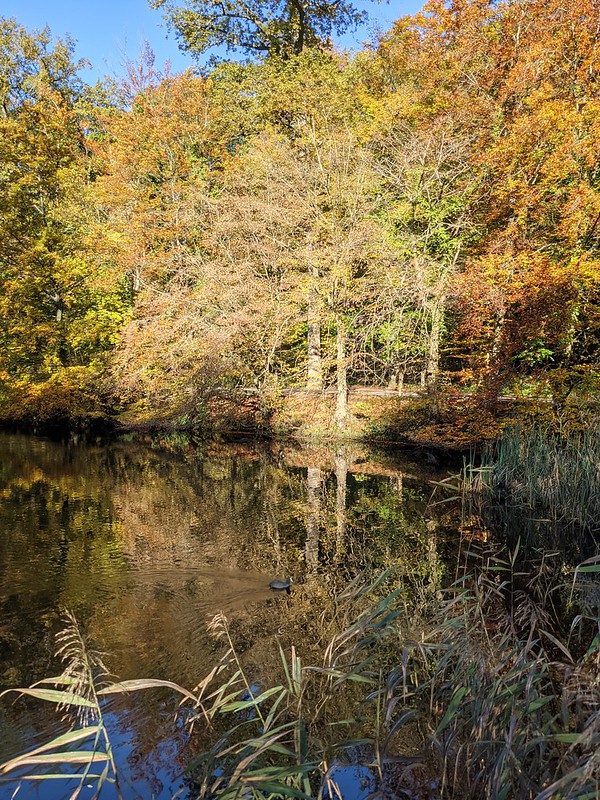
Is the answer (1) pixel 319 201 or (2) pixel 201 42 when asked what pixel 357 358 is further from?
(2) pixel 201 42

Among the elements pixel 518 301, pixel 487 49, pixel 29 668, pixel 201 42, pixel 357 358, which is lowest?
pixel 29 668

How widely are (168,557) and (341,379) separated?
9.98 m

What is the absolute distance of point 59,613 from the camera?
5.81m

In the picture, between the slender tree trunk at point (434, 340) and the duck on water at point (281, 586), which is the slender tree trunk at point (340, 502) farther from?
the slender tree trunk at point (434, 340)

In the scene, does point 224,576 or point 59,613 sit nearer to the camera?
point 59,613

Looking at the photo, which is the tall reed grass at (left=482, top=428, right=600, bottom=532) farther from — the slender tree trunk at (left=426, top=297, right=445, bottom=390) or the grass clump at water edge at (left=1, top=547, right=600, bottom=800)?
the slender tree trunk at (left=426, top=297, right=445, bottom=390)

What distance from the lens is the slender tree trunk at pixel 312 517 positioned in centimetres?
737

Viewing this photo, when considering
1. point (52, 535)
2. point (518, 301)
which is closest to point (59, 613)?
point (52, 535)

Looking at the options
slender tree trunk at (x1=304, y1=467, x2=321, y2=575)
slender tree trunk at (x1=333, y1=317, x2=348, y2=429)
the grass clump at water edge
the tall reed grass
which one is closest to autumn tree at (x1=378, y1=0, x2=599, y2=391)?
slender tree trunk at (x1=333, y1=317, x2=348, y2=429)

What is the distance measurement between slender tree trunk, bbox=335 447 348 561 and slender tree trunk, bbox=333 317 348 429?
1.33 meters

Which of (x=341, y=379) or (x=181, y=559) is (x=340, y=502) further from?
(x=341, y=379)

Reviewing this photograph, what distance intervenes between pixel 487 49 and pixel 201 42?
1271 centimetres

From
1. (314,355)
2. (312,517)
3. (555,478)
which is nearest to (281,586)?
(312,517)

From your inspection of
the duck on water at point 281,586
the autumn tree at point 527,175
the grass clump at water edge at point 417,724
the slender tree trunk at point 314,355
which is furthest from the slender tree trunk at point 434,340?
the grass clump at water edge at point 417,724
